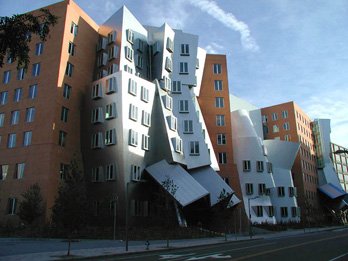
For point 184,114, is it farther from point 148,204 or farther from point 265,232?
point 265,232

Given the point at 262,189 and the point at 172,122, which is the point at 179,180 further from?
the point at 262,189

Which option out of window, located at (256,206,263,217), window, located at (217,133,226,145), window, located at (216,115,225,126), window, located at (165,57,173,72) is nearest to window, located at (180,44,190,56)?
window, located at (165,57,173,72)

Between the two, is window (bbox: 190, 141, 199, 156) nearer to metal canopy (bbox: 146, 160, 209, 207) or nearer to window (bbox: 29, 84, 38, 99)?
metal canopy (bbox: 146, 160, 209, 207)

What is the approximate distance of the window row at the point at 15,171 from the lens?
44912mm

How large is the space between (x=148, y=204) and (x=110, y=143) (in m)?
9.79

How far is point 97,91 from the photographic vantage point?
4822 cm

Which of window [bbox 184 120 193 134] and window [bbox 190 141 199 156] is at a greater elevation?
window [bbox 184 120 193 134]

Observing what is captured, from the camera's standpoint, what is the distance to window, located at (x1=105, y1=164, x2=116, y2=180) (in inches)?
1746

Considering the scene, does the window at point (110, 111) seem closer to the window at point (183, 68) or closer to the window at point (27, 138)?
the window at point (27, 138)

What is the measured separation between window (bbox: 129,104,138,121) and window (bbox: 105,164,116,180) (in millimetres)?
6601

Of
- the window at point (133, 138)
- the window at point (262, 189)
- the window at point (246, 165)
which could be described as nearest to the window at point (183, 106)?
the window at point (133, 138)

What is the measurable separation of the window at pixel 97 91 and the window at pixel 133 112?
4709 mm

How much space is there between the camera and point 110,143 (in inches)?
1770

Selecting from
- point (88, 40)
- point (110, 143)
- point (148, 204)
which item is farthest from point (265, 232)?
point (88, 40)
